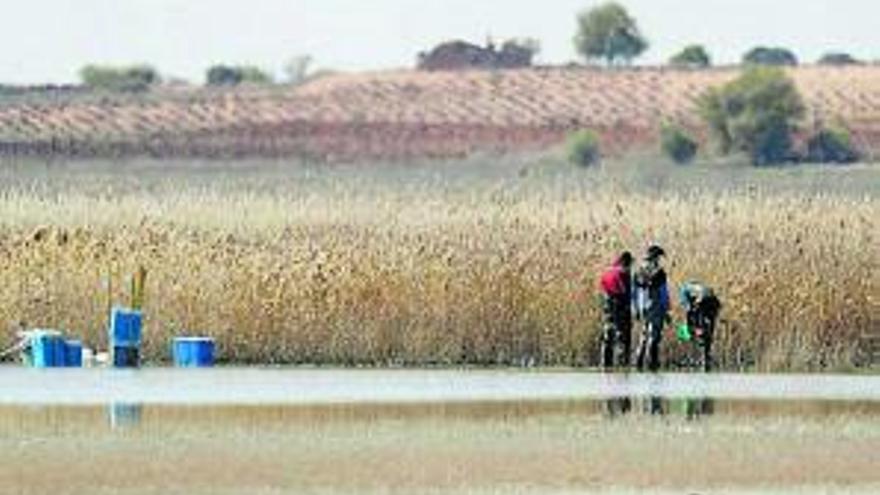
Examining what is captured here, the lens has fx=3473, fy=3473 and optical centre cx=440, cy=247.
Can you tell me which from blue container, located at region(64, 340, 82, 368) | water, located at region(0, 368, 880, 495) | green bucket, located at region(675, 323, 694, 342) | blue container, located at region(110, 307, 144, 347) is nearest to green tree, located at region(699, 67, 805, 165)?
green bucket, located at region(675, 323, 694, 342)

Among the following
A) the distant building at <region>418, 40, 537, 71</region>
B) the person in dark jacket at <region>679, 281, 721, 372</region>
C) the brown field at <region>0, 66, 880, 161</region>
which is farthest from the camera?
the distant building at <region>418, 40, 537, 71</region>

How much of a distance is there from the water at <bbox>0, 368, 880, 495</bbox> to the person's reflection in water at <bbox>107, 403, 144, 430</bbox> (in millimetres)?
23

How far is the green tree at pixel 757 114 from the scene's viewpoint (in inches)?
4648

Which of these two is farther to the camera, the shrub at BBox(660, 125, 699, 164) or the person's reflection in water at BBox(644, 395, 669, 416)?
the shrub at BBox(660, 125, 699, 164)

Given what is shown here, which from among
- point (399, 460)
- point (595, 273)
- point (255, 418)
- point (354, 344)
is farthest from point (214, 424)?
point (595, 273)

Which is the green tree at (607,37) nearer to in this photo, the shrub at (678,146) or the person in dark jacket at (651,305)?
the shrub at (678,146)

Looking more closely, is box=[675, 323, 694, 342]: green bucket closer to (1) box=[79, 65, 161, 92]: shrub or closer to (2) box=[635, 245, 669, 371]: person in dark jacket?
(2) box=[635, 245, 669, 371]: person in dark jacket

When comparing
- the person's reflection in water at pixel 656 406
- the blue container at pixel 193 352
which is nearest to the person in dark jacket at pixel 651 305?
the person's reflection in water at pixel 656 406

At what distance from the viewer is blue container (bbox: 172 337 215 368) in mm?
38375

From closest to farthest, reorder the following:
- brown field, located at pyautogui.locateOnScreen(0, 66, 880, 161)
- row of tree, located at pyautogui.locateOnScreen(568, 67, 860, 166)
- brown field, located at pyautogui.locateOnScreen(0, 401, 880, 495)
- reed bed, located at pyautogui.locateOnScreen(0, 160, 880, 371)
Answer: brown field, located at pyautogui.locateOnScreen(0, 401, 880, 495), reed bed, located at pyautogui.locateOnScreen(0, 160, 880, 371), row of tree, located at pyautogui.locateOnScreen(568, 67, 860, 166), brown field, located at pyautogui.locateOnScreen(0, 66, 880, 161)

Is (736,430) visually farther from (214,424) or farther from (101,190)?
(101,190)

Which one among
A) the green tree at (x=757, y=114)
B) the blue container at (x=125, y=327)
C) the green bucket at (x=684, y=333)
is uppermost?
the green tree at (x=757, y=114)

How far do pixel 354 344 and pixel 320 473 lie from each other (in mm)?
12985

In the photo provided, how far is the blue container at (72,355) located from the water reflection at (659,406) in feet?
22.4
